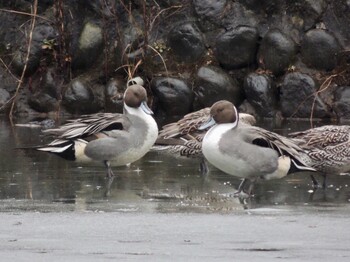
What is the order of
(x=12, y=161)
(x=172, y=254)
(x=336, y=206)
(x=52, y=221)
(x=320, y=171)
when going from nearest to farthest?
(x=172, y=254)
(x=52, y=221)
(x=336, y=206)
(x=320, y=171)
(x=12, y=161)

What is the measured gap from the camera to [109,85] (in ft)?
50.2

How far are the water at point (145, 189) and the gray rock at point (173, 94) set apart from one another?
151 inches

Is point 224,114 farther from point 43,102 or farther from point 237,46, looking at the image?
point 43,102

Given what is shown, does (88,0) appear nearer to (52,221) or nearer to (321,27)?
(321,27)

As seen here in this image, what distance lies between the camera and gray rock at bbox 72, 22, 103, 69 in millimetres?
15625

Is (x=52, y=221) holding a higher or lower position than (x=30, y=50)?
lower

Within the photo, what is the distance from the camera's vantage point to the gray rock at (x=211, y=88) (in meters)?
14.8

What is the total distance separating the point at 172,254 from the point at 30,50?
389 inches

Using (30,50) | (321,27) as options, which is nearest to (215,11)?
(321,27)

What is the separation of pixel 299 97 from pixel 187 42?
1.88 metres

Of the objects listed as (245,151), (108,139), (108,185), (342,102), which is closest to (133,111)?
(108,139)

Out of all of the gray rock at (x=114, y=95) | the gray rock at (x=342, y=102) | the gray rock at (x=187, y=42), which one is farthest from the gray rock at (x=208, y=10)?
the gray rock at (x=342, y=102)

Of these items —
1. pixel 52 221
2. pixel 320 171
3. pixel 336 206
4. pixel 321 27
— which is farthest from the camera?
pixel 321 27

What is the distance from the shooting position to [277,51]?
49.1ft
